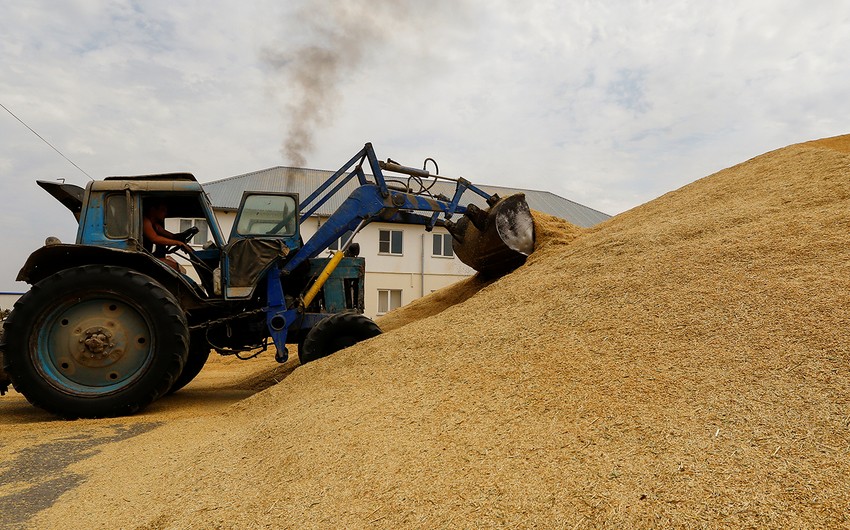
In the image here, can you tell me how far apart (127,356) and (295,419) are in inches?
107

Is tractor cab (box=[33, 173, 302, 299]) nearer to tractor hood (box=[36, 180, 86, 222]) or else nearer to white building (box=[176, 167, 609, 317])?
tractor hood (box=[36, 180, 86, 222])

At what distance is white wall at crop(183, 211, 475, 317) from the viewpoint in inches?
872

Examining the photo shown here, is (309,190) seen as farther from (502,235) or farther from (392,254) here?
(502,235)

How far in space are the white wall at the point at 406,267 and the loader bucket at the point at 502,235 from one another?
46.4 feet

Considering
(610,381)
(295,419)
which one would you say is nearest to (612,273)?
(610,381)

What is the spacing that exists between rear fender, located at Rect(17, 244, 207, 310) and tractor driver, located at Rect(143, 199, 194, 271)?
1.53 feet

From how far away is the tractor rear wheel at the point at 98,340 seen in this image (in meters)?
5.57

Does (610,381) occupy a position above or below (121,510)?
above

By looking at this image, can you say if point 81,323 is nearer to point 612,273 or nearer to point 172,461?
point 172,461

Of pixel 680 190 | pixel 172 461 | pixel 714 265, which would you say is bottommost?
pixel 172 461

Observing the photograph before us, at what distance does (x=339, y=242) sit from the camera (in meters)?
7.80

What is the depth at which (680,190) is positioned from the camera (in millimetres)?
7637

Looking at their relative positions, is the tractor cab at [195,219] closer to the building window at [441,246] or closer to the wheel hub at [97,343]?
the wheel hub at [97,343]

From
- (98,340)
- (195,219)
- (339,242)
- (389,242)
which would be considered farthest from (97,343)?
(389,242)
